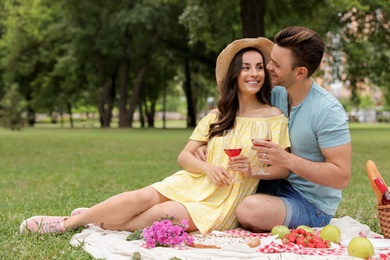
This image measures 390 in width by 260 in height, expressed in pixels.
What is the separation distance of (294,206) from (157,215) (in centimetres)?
120

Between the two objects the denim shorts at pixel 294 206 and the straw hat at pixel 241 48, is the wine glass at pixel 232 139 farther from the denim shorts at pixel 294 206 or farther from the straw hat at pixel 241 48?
the straw hat at pixel 241 48

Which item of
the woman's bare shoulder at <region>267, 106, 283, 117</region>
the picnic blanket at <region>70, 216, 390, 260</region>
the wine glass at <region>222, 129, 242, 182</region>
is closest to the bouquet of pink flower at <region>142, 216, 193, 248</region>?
the picnic blanket at <region>70, 216, 390, 260</region>

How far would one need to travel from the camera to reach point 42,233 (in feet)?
16.8

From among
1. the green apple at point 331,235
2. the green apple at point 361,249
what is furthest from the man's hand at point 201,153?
the green apple at point 361,249

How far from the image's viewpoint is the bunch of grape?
4.46 m

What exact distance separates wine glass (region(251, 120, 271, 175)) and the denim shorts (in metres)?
0.47

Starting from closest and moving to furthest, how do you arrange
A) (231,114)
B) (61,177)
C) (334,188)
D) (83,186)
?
(334,188) → (231,114) → (83,186) → (61,177)

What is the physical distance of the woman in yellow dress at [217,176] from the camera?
5004 mm

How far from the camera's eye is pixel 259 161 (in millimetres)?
4875

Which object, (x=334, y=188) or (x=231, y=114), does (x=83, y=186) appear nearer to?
(x=231, y=114)

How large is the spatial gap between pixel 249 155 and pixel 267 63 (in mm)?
879

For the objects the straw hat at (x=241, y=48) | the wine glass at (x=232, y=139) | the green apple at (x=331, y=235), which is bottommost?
the green apple at (x=331, y=235)

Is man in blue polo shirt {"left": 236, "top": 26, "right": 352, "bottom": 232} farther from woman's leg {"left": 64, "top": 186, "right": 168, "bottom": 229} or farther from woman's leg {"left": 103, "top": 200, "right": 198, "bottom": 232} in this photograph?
woman's leg {"left": 64, "top": 186, "right": 168, "bottom": 229}

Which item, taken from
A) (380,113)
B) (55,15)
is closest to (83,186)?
(55,15)
